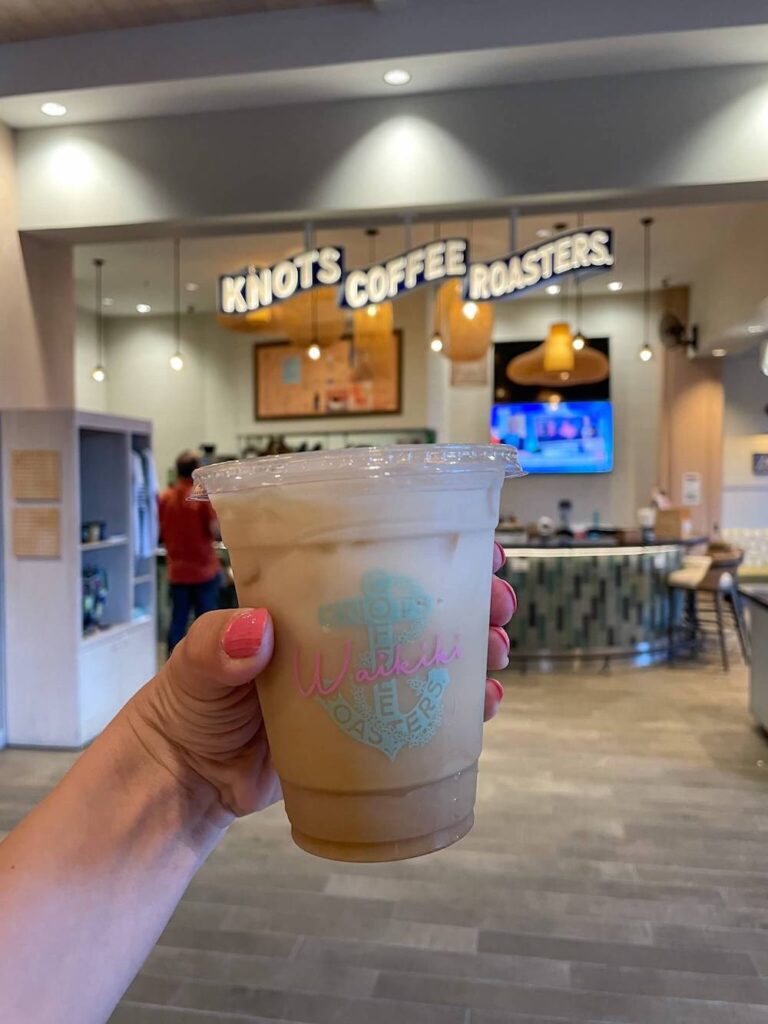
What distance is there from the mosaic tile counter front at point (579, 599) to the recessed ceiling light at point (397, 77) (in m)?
3.66

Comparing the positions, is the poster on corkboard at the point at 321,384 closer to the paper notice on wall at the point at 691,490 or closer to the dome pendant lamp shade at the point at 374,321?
the dome pendant lamp shade at the point at 374,321

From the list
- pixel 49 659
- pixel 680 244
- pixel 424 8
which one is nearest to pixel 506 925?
pixel 49 659

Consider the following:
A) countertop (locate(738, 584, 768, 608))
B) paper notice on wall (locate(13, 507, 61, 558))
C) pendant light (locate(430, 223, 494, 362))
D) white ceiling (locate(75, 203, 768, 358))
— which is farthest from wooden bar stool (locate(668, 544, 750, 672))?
paper notice on wall (locate(13, 507, 61, 558))

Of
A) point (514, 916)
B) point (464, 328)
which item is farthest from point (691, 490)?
point (514, 916)

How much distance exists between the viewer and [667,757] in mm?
4453

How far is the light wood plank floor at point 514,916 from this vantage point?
236 cm

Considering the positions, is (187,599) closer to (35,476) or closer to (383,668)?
(35,476)

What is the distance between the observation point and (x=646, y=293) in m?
10.0

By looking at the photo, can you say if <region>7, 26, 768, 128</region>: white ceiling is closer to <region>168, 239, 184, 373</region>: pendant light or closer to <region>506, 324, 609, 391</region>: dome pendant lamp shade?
<region>168, 239, 184, 373</region>: pendant light

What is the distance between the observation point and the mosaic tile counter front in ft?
21.2

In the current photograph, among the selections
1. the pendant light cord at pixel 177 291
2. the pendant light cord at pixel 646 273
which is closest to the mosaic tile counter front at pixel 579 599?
the pendant light cord at pixel 646 273

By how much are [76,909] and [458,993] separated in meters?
1.96

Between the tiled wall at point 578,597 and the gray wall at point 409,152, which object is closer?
the gray wall at point 409,152

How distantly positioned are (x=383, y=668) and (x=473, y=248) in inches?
316
